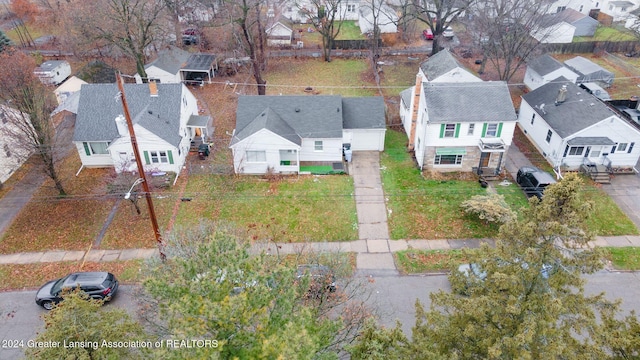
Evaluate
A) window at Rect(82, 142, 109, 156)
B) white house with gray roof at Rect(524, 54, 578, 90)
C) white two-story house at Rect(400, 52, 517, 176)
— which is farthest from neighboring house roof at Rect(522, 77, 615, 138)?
window at Rect(82, 142, 109, 156)

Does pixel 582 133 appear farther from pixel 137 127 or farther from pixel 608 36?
pixel 608 36

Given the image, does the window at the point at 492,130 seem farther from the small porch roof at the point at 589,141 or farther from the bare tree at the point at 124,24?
the bare tree at the point at 124,24

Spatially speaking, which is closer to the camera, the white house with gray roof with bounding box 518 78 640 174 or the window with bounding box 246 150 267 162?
the white house with gray roof with bounding box 518 78 640 174

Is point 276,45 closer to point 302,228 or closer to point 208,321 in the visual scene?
point 302,228

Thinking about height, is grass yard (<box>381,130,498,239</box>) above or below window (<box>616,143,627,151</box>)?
below

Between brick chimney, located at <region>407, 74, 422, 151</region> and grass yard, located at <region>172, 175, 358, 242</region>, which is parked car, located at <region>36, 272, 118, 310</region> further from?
brick chimney, located at <region>407, 74, 422, 151</region>

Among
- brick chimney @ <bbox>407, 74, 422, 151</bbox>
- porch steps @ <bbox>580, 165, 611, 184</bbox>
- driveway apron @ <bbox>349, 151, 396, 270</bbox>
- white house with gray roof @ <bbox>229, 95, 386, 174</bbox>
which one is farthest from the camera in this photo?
brick chimney @ <bbox>407, 74, 422, 151</bbox>
